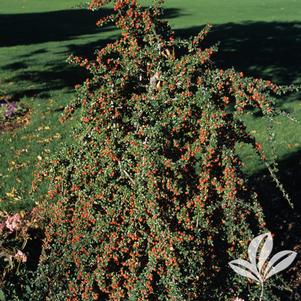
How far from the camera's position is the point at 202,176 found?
355 cm

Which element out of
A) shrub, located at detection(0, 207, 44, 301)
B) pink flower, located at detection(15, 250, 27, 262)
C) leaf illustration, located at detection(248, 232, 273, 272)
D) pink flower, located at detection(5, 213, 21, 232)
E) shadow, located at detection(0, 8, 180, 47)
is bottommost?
shadow, located at detection(0, 8, 180, 47)

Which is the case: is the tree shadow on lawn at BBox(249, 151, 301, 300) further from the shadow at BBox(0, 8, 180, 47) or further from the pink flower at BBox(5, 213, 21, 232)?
the shadow at BBox(0, 8, 180, 47)

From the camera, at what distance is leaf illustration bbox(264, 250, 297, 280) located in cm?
401

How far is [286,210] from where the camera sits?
6.24 m

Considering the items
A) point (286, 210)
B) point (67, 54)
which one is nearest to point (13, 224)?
point (286, 210)

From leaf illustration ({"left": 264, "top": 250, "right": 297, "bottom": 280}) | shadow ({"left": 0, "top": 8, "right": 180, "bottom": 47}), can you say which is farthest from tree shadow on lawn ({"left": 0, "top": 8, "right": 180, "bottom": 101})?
leaf illustration ({"left": 264, "top": 250, "right": 297, "bottom": 280})

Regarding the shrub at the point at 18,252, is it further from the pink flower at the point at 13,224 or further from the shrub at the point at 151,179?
the shrub at the point at 151,179

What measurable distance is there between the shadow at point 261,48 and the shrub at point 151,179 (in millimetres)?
8962

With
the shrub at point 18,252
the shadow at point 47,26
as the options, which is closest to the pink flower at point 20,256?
the shrub at point 18,252

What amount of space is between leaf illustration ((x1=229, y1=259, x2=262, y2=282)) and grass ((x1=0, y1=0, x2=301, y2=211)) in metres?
1.84

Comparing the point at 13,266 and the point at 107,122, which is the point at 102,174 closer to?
the point at 107,122

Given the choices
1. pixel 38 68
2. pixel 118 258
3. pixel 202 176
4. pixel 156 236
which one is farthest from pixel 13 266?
pixel 38 68

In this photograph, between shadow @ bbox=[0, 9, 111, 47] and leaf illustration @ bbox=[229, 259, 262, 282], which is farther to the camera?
shadow @ bbox=[0, 9, 111, 47]

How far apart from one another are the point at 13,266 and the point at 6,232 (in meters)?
0.44
